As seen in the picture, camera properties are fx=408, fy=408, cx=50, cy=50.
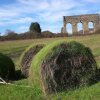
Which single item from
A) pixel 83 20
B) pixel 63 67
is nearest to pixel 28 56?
pixel 63 67

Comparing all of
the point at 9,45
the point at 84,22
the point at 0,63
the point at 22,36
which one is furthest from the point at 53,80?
the point at 84,22

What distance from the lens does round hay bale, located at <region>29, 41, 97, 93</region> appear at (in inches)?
481

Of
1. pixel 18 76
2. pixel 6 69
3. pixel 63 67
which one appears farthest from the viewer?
pixel 18 76

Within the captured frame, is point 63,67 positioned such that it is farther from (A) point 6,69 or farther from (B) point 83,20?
(B) point 83,20

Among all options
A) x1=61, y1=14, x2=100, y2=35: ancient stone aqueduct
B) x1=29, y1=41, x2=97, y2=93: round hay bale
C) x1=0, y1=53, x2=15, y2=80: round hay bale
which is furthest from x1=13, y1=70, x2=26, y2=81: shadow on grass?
x1=61, y1=14, x2=100, y2=35: ancient stone aqueduct

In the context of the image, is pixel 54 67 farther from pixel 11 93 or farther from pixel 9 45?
pixel 9 45

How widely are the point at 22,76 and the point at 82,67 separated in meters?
5.31

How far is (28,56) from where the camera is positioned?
54.8 ft

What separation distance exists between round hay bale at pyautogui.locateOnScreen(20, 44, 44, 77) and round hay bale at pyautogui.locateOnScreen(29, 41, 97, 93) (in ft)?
11.5

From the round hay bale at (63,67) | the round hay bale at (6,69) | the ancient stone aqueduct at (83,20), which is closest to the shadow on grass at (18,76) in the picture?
the round hay bale at (6,69)

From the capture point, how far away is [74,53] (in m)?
12.7

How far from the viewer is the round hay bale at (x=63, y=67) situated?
40.1ft

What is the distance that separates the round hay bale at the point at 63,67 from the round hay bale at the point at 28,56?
11.5 feet

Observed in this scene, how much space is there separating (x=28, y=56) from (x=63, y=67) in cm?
441
